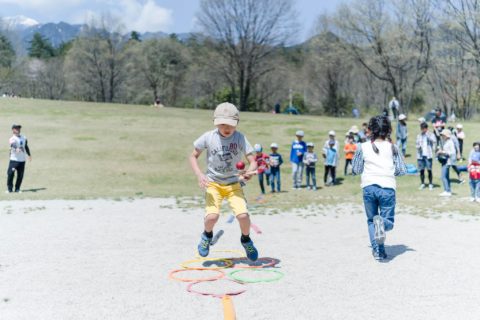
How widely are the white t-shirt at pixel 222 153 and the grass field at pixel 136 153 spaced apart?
6.98 m

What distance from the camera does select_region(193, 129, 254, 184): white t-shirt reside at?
22.3ft

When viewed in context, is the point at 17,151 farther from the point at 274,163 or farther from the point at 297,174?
the point at 297,174

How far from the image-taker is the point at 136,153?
25547 millimetres

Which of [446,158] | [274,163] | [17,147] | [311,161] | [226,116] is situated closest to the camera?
[226,116]

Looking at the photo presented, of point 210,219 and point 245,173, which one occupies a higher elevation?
point 245,173

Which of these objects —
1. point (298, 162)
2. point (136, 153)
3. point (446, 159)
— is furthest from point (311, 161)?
point (136, 153)

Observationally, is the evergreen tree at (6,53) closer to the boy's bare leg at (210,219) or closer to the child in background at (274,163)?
the child in background at (274,163)

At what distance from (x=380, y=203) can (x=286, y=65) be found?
60162 millimetres

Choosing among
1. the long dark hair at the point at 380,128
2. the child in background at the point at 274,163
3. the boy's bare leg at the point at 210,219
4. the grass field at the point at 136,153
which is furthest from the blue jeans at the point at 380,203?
the child in background at the point at 274,163

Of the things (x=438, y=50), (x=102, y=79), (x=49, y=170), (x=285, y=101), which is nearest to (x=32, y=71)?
(x=102, y=79)

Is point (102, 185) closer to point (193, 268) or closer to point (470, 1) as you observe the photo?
point (193, 268)

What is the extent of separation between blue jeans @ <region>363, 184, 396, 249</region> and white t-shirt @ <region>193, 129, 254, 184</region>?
179 cm

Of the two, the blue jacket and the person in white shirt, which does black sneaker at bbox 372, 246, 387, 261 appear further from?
the blue jacket

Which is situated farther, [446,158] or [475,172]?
[446,158]
